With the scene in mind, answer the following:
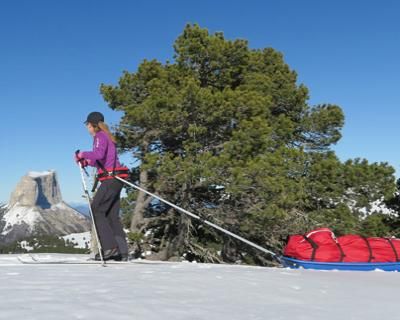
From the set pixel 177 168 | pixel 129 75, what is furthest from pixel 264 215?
pixel 129 75

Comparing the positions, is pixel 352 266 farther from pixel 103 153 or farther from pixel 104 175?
pixel 103 153

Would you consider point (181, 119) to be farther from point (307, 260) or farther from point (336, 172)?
point (307, 260)

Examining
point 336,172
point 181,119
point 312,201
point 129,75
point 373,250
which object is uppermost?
point 129,75

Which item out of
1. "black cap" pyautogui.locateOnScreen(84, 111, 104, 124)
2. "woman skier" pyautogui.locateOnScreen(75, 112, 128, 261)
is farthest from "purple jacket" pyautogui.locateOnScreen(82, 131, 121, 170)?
"black cap" pyautogui.locateOnScreen(84, 111, 104, 124)

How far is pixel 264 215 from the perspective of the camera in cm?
1264

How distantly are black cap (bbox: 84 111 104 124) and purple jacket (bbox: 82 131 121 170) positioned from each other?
0.20 m

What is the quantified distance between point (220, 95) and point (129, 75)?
391 centimetres

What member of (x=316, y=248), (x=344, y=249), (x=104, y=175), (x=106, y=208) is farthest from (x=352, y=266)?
(x=104, y=175)

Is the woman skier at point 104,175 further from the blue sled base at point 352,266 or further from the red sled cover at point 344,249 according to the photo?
the blue sled base at point 352,266

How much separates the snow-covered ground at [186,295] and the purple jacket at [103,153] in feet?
5.43

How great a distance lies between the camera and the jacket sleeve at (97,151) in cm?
626

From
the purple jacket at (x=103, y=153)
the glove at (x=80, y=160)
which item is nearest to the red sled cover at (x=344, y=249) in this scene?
the purple jacket at (x=103, y=153)

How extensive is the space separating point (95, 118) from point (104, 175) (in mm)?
857

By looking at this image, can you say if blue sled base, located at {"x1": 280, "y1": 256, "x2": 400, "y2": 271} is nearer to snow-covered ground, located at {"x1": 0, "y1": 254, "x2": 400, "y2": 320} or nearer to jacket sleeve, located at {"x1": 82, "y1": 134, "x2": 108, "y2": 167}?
snow-covered ground, located at {"x1": 0, "y1": 254, "x2": 400, "y2": 320}
